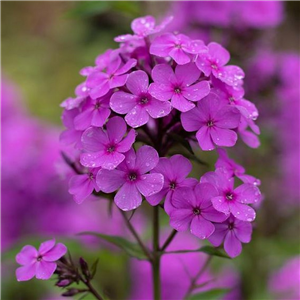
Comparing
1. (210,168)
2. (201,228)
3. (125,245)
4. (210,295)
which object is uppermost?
(201,228)

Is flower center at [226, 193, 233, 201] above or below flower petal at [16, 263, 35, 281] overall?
above

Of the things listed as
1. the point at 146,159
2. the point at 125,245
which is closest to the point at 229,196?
the point at 146,159

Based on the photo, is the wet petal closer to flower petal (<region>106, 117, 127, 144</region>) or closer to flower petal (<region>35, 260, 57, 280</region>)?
flower petal (<region>106, 117, 127, 144</region>)

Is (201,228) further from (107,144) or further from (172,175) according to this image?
(107,144)

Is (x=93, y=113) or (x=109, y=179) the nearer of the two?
(x=109, y=179)

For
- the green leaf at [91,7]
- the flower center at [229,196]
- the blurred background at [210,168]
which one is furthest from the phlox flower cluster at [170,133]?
the blurred background at [210,168]

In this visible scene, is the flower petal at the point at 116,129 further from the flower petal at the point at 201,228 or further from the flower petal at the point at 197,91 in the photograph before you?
the flower petal at the point at 201,228

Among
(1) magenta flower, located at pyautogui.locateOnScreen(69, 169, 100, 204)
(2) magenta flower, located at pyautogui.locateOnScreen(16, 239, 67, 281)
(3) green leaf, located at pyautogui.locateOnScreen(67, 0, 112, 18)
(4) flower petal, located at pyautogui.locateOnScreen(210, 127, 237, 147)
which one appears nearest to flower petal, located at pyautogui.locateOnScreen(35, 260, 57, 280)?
(2) magenta flower, located at pyautogui.locateOnScreen(16, 239, 67, 281)
